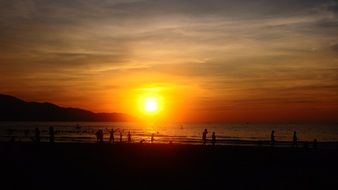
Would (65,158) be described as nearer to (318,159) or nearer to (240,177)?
(240,177)

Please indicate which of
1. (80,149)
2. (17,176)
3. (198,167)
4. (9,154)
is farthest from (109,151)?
(17,176)

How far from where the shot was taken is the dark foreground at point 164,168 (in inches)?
744

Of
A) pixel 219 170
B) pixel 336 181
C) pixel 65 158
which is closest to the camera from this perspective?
pixel 336 181

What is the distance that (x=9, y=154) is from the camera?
27.2 metres

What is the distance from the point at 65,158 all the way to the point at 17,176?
6623 millimetres

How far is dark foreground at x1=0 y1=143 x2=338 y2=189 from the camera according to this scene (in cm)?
1889

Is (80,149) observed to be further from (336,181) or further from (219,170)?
(336,181)

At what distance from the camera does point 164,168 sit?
76.5 feet

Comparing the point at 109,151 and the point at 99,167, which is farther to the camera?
the point at 109,151

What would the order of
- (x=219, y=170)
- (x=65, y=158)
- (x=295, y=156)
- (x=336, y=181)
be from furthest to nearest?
→ (x=295, y=156), (x=65, y=158), (x=219, y=170), (x=336, y=181)

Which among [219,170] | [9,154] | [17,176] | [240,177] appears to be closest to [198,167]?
[219,170]

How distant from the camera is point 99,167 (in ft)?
76.3

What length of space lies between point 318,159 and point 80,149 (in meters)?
15.2

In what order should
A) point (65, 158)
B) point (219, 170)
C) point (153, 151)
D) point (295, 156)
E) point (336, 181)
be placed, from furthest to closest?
point (153, 151)
point (295, 156)
point (65, 158)
point (219, 170)
point (336, 181)
